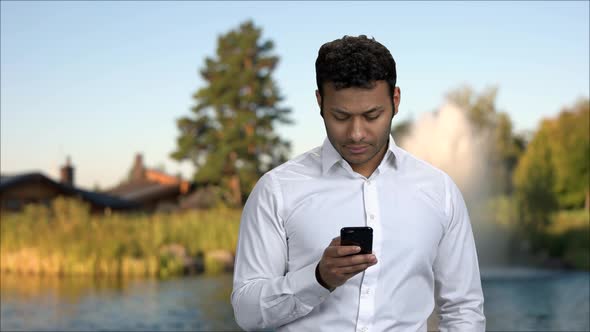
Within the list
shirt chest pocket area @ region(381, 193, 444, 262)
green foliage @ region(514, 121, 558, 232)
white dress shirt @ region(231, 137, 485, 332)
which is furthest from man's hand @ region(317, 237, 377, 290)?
green foliage @ region(514, 121, 558, 232)

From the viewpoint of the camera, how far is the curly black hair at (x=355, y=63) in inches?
91.8

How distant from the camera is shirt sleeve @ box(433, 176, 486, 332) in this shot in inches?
102

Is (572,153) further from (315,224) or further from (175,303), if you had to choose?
(315,224)

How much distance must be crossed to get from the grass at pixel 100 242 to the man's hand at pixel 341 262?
19704 mm

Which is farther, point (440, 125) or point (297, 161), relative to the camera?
point (440, 125)

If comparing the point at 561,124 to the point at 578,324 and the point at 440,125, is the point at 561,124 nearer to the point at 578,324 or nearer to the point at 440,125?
the point at 440,125

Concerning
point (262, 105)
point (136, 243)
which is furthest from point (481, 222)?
point (262, 105)

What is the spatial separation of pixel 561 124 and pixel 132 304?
120 feet

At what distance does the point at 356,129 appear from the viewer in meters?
2.35

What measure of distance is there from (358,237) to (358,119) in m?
0.36

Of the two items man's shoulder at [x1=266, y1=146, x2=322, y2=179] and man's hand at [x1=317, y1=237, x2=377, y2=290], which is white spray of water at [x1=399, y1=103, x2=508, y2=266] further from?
man's hand at [x1=317, y1=237, x2=377, y2=290]

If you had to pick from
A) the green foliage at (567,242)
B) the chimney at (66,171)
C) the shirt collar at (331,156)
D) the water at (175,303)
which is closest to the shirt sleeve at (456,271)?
the shirt collar at (331,156)

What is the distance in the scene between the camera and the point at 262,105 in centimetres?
4541

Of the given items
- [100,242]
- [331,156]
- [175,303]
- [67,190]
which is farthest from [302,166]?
[67,190]
